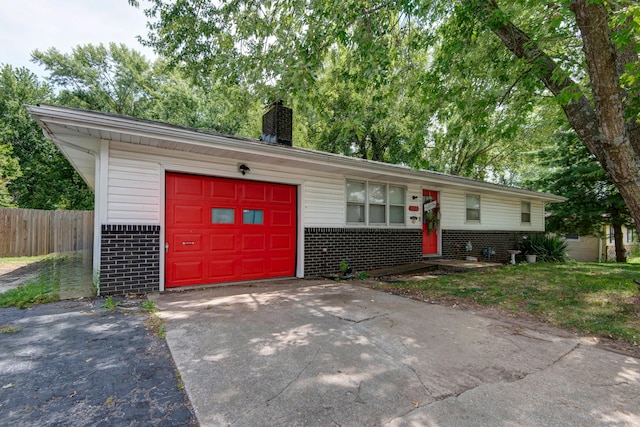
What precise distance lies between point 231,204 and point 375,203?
4.20 metres

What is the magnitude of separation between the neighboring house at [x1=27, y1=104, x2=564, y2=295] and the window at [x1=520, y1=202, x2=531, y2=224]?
469cm

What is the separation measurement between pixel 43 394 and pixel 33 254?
12.7 m

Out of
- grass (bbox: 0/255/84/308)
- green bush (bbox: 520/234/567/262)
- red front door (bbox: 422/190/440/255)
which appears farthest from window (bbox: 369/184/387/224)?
green bush (bbox: 520/234/567/262)

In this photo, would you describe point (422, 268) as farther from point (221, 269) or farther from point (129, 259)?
point (129, 259)

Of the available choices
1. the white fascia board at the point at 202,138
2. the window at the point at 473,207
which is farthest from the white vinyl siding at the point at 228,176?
the white fascia board at the point at 202,138

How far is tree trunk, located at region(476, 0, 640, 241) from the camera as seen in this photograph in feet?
13.8

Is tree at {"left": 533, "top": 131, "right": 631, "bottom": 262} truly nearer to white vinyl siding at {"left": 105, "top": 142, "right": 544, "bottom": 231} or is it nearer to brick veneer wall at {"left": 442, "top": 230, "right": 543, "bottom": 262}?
brick veneer wall at {"left": 442, "top": 230, "right": 543, "bottom": 262}

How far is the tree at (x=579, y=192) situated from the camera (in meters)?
14.3

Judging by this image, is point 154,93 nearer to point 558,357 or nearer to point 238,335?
point 238,335

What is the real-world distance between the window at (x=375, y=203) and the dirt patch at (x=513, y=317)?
2.34m

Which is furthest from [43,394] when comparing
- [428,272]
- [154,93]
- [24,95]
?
[24,95]

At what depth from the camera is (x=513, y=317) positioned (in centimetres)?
457

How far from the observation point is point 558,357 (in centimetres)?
312

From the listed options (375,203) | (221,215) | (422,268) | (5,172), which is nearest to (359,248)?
(375,203)
